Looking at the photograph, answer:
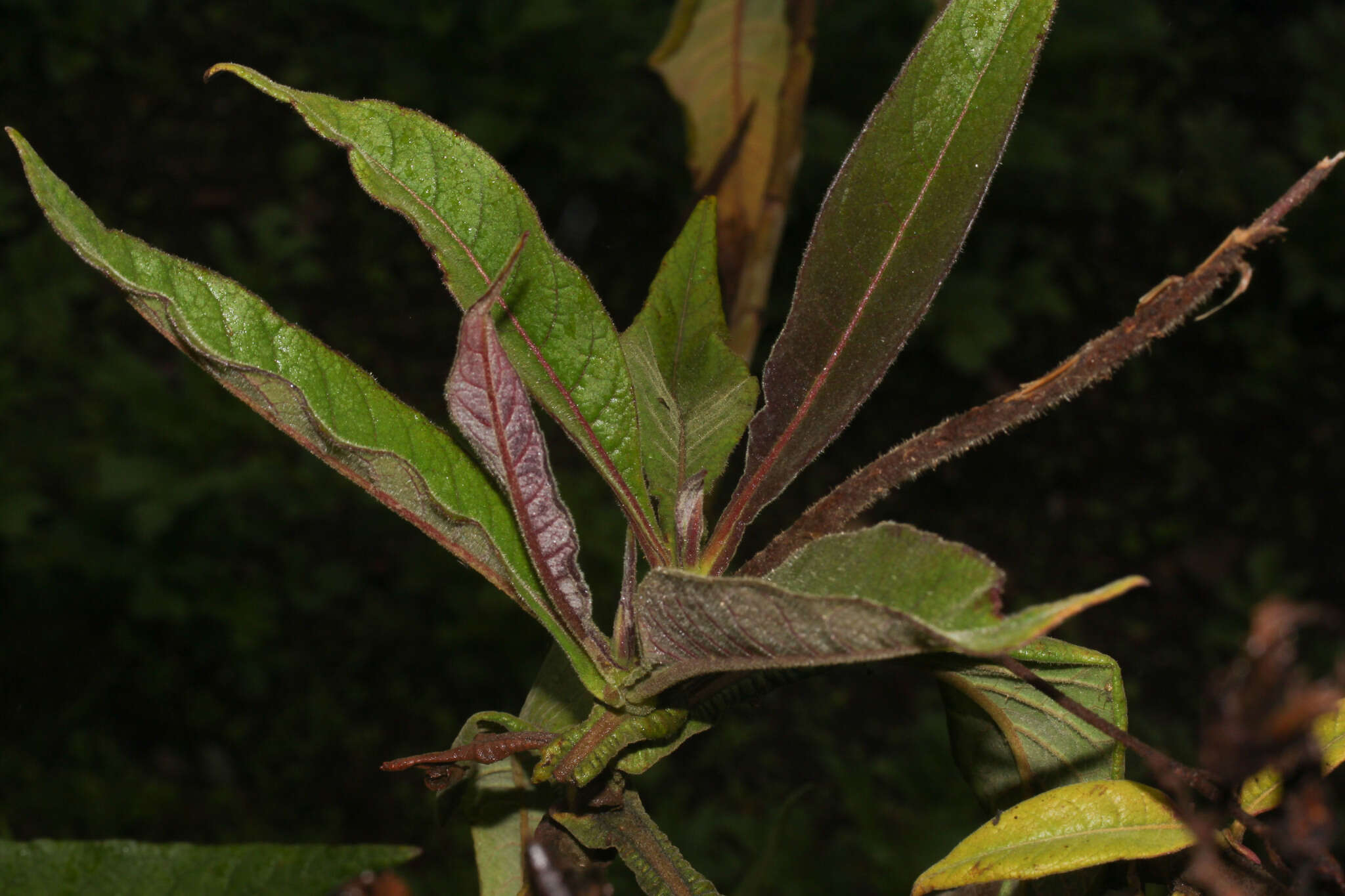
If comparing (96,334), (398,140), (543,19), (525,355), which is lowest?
(96,334)

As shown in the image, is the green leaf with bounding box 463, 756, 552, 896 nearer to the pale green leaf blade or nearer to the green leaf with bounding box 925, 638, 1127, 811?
the green leaf with bounding box 925, 638, 1127, 811

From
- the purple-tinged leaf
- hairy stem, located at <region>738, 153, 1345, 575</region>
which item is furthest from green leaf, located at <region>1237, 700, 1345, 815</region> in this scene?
the purple-tinged leaf

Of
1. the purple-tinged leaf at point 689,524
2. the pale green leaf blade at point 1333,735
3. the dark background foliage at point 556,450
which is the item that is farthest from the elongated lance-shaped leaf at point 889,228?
the dark background foliage at point 556,450

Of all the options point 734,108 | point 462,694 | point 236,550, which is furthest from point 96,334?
point 734,108

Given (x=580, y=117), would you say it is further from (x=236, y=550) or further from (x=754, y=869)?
(x=754, y=869)

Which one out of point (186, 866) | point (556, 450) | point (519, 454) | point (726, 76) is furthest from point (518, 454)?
point (556, 450)

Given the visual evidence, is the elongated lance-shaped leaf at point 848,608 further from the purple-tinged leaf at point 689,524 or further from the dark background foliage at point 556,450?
the dark background foliage at point 556,450
